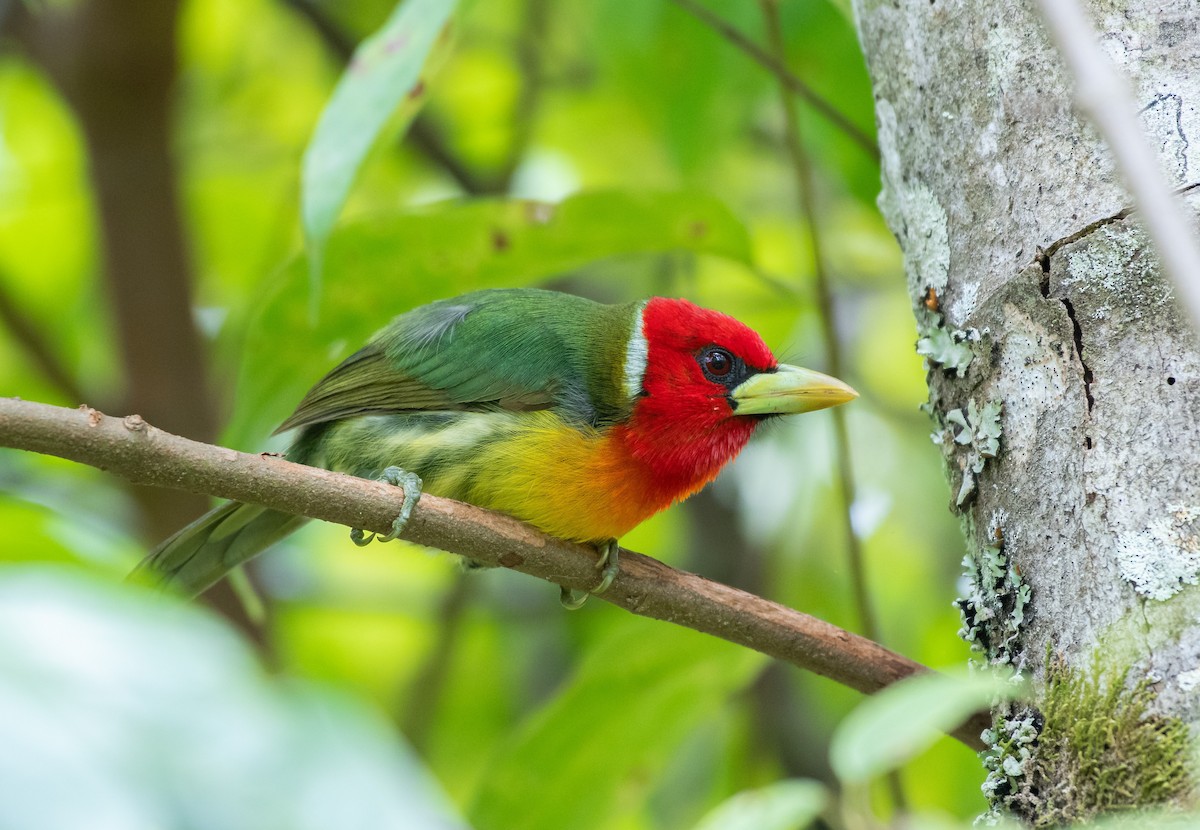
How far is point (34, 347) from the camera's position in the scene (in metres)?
4.68

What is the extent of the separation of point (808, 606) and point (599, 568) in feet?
7.05

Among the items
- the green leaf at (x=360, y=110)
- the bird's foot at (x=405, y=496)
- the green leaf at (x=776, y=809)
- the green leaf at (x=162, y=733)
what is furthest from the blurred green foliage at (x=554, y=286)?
the green leaf at (x=162, y=733)

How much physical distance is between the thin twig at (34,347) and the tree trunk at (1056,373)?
3.38 meters

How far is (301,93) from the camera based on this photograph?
6047 mm

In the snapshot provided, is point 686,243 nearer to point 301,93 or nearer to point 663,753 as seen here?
point 663,753

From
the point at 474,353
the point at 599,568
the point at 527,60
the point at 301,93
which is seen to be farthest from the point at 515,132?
the point at 599,568

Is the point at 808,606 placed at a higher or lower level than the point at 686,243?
lower

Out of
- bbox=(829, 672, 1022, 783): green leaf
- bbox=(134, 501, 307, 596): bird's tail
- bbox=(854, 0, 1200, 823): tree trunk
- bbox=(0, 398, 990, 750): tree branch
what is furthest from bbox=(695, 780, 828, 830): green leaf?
bbox=(134, 501, 307, 596): bird's tail

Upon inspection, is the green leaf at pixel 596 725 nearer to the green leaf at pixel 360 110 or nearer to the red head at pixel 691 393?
the red head at pixel 691 393

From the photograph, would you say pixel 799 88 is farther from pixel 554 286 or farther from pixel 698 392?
pixel 554 286

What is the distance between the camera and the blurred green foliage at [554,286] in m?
3.12

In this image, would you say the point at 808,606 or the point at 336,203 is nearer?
the point at 336,203

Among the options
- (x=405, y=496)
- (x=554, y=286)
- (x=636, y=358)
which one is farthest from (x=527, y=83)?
(x=405, y=496)

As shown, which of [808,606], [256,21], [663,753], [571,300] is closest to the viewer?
[663,753]
